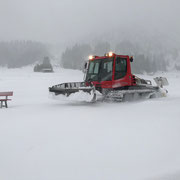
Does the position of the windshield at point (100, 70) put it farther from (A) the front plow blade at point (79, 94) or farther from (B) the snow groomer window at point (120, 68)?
(A) the front plow blade at point (79, 94)

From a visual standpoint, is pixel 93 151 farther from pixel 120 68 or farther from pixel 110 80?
pixel 120 68

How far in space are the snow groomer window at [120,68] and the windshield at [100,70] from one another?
0.33 m

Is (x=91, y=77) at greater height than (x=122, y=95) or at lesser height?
greater

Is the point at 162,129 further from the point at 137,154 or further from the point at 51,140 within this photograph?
the point at 51,140

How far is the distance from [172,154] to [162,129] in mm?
1145

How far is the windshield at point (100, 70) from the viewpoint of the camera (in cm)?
942

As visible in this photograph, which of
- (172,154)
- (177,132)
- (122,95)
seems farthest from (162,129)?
(122,95)

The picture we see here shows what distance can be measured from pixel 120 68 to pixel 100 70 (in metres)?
1.03

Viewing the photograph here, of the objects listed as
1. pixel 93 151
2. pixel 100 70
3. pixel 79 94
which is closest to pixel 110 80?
pixel 100 70

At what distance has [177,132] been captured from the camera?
13.0 feet

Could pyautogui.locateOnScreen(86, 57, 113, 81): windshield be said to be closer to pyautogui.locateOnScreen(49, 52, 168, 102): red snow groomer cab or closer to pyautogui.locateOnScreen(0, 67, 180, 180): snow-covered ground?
pyautogui.locateOnScreen(49, 52, 168, 102): red snow groomer cab

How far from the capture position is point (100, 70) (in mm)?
9750

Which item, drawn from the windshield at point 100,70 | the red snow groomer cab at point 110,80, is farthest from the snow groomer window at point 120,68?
the windshield at point 100,70

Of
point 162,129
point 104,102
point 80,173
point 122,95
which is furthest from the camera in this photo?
point 104,102
